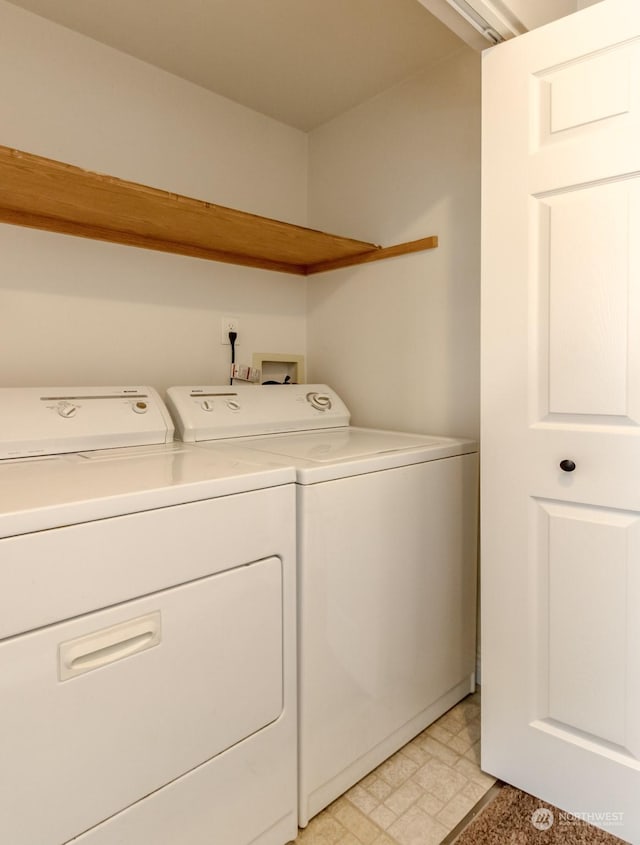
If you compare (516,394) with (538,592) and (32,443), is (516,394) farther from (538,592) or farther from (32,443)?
(32,443)

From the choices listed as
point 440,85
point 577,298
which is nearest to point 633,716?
point 577,298

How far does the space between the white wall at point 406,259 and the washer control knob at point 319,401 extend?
0.55 feet

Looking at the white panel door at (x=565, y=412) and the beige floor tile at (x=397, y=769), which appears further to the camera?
the beige floor tile at (x=397, y=769)

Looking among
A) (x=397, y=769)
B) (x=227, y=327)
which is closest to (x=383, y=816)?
(x=397, y=769)

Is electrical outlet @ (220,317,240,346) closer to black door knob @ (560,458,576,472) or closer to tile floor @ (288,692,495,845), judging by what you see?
black door knob @ (560,458,576,472)

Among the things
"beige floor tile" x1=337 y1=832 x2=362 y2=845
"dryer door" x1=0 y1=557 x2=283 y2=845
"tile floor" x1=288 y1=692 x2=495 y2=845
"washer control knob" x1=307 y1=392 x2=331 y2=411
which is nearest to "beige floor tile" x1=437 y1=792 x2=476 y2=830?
"tile floor" x1=288 y1=692 x2=495 y2=845

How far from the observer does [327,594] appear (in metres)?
1.24

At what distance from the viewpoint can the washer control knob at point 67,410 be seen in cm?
144

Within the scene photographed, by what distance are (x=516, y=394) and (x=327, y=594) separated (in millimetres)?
692

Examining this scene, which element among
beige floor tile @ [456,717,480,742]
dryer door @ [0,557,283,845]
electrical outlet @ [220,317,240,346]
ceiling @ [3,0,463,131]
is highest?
ceiling @ [3,0,463,131]

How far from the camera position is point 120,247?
180 centimetres

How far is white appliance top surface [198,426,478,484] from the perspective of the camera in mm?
1246

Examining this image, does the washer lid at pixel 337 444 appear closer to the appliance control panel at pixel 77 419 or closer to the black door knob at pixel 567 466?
the appliance control panel at pixel 77 419

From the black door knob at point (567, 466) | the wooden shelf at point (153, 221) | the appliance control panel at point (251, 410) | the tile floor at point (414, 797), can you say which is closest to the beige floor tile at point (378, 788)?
the tile floor at point (414, 797)
